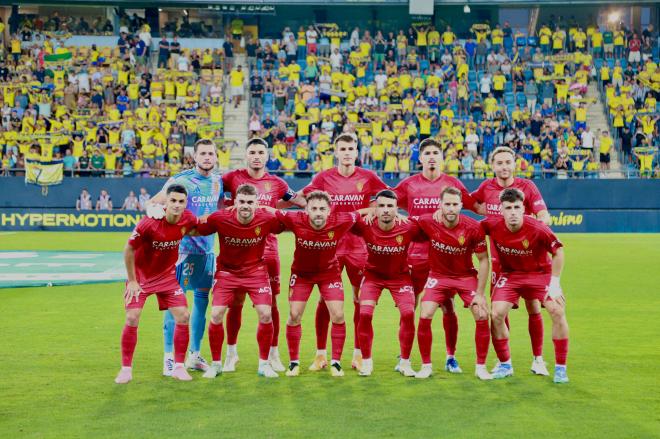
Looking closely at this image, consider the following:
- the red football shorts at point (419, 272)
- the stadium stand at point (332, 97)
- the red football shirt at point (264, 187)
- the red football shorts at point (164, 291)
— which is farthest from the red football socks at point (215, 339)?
the stadium stand at point (332, 97)

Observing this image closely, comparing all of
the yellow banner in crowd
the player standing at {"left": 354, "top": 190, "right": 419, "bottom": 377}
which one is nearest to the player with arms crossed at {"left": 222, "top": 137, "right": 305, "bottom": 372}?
the player standing at {"left": 354, "top": 190, "right": 419, "bottom": 377}

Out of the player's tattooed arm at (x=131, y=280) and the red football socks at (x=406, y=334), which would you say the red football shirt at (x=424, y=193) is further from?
the player's tattooed arm at (x=131, y=280)

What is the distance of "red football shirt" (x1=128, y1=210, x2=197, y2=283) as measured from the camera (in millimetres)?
8422

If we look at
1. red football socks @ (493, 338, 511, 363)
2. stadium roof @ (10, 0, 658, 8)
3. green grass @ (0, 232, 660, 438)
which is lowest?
green grass @ (0, 232, 660, 438)

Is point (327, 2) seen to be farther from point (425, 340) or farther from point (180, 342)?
point (180, 342)

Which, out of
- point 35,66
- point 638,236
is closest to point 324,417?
point 638,236

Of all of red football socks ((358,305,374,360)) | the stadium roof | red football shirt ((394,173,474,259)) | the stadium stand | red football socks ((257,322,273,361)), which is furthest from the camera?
the stadium roof

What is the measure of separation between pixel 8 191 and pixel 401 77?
55.0 ft

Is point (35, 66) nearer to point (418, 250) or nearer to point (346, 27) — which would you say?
point (346, 27)

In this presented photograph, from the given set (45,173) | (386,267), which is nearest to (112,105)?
(45,173)

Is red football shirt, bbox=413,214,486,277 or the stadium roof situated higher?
the stadium roof

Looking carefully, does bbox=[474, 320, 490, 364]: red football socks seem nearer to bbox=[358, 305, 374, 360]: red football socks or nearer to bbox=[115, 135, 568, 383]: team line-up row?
bbox=[115, 135, 568, 383]: team line-up row

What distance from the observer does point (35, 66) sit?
37.2 metres

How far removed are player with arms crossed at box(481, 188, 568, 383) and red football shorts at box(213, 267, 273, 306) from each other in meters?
2.35
